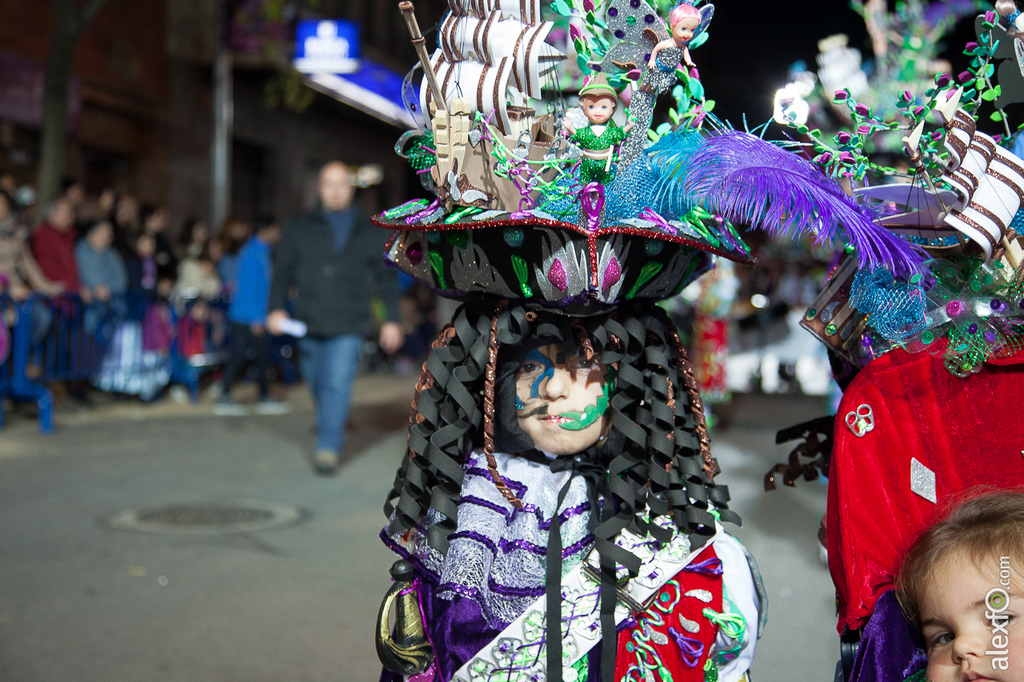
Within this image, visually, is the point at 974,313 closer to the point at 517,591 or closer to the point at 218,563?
the point at 517,591

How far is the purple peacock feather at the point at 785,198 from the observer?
1.84m

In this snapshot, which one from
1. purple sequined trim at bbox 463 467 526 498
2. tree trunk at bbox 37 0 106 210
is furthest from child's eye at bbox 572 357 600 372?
tree trunk at bbox 37 0 106 210

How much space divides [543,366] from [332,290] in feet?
14.0

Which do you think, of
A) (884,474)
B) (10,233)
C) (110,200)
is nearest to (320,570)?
(884,474)

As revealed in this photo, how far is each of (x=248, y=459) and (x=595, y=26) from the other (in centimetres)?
565

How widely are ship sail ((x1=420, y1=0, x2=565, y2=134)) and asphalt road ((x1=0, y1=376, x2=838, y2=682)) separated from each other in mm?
2169

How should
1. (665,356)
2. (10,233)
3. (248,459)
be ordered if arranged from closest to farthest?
(665,356), (248,459), (10,233)

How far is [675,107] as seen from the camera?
86.7 inches

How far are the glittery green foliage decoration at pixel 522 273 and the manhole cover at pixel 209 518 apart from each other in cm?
360

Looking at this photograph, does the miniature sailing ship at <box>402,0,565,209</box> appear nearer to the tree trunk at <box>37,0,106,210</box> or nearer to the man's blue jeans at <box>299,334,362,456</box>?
the man's blue jeans at <box>299,334,362,456</box>

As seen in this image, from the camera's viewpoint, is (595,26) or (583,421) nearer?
(595,26)

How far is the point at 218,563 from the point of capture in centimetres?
466

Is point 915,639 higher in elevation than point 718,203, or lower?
lower

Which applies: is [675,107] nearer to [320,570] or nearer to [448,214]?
[448,214]
